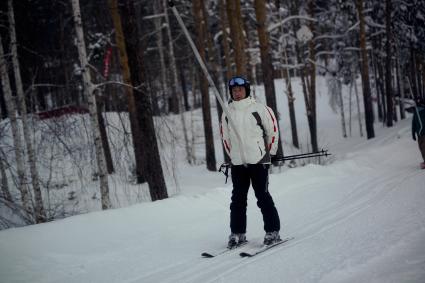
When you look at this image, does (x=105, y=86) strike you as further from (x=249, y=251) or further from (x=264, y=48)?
(x=249, y=251)

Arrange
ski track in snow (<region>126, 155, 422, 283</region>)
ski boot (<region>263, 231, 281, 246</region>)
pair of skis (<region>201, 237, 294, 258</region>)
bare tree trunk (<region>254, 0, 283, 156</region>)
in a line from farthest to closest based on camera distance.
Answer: bare tree trunk (<region>254, 0, 283, 156</region>)
ski boot (<region>263, 231, 281, 246</region>)
pair of skis (<region>201, 237, 294, 258</region>)
ski track in snow (<region>126, 155, 422, 283</region>)

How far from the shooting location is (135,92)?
810cm

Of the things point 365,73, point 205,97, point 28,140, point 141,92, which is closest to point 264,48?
point 205,97

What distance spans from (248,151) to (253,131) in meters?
0.26

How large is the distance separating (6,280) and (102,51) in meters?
16.9

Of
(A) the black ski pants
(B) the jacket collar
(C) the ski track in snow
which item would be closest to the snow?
(C) the ski track in snow

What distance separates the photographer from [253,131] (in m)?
4.96

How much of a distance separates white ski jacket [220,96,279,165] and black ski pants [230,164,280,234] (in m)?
0.12

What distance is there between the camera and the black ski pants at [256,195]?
5.00 m

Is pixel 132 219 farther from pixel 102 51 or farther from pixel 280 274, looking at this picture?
pixel 102 51

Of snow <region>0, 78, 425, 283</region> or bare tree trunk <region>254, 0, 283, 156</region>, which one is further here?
bare tree trunk <region>254, 0, 283, 156</region>

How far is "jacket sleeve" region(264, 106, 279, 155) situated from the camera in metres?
4.97

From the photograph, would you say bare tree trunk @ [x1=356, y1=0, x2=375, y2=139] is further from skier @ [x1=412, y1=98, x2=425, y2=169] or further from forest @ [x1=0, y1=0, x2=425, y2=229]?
skier @ [x1=412, y1=98, x2=425, y2=169]

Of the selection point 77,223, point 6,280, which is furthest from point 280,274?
point 77,223
